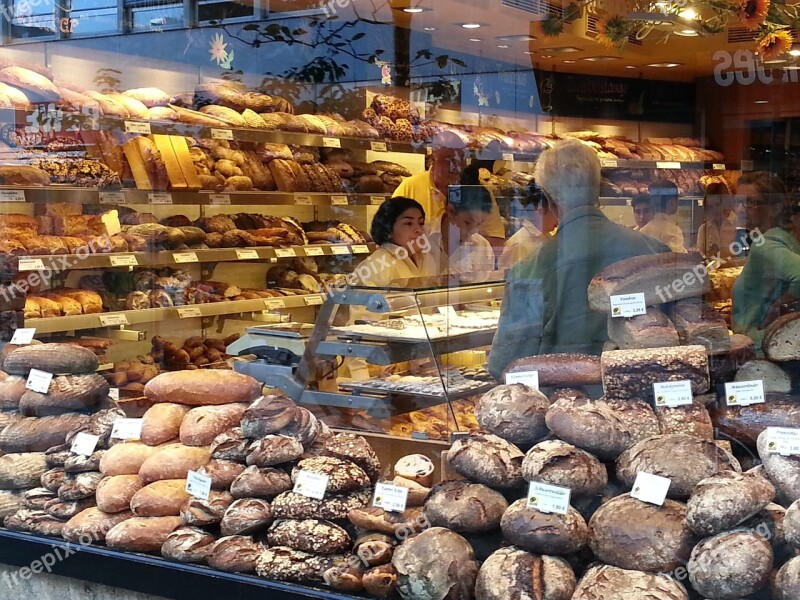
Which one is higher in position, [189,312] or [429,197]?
[429,197]

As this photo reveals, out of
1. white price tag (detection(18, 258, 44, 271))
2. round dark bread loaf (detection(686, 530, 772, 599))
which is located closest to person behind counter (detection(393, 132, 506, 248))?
white price tag (detection(18, 258, 44, 271))

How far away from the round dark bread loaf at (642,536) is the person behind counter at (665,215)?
4.96 m

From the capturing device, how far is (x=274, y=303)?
604cm

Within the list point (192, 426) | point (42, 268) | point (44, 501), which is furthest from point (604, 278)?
point (42, 268)

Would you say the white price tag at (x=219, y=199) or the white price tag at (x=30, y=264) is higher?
the white price tag at (x=219, y=199)

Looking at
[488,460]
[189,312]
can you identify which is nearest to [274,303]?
[189,312]

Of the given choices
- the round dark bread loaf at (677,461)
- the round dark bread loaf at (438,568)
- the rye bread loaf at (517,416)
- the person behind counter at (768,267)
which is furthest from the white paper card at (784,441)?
the person behind counter at (768,267)

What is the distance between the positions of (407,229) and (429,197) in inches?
53.1

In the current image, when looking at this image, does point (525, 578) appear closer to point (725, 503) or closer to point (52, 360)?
point (725, 503)

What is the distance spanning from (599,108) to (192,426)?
722 cm

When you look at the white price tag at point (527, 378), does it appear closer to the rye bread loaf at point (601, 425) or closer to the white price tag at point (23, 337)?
the rye bread loaf at point (601, 425)

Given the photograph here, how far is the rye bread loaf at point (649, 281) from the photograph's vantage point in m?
2.46

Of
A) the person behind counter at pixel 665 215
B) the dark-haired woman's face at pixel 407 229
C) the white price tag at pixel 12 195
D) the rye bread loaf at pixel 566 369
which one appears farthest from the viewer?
the person behind counter at pixel 665 215

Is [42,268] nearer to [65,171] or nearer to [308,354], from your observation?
[65,171]
